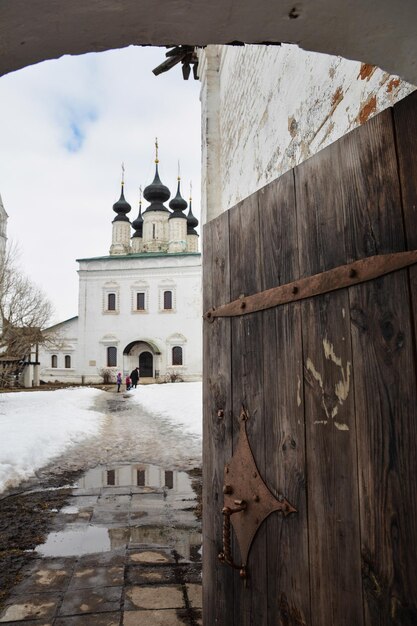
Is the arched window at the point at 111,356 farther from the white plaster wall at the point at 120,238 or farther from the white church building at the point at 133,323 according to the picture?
the white plaster wall at the point at 120,238

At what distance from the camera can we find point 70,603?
2715 mm

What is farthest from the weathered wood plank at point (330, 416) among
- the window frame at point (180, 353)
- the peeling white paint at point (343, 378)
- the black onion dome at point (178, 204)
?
the black onion dome at point (178, 204)

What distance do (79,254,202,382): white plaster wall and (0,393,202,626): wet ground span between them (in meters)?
27.2

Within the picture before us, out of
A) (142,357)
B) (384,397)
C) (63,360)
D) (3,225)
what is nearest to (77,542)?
(384,397)

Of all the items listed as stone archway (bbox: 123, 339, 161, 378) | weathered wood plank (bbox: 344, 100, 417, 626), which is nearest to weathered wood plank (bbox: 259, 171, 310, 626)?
weathered wood plank (bbox: 344, 100, 417, 626)

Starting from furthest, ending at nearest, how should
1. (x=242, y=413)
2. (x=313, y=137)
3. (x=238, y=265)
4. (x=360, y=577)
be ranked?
(x=313, y=137), (x=238, y=265), (x=242, y=413), (x=360, y=577)

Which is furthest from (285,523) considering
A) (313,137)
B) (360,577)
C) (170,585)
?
(313,137)

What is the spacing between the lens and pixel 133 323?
34812 millimetres

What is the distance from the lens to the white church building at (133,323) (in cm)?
3400

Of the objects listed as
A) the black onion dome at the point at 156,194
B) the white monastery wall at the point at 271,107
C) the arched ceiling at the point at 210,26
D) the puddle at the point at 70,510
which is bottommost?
the puddle at the point at 70,510

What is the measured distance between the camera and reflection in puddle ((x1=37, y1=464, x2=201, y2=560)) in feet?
12.0

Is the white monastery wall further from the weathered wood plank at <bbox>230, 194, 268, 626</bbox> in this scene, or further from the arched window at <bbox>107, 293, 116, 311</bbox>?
the arched window at <bbox>107, 293, 116, 311</bbox>

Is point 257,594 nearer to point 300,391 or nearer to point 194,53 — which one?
point 300,391

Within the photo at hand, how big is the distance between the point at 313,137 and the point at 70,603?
3.13 metres
